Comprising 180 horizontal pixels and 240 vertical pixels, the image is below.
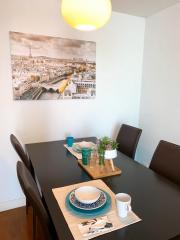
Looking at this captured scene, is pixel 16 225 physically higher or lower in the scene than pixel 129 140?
lower

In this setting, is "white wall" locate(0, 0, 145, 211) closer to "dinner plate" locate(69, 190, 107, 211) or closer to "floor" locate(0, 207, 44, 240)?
"floor" locate(0, 207, 44, 240)

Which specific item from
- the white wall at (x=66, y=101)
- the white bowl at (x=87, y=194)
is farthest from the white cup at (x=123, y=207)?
the white wall at (x=66, y=101)

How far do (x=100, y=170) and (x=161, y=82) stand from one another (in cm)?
166

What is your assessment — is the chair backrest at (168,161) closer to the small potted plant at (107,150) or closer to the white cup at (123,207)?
the small potted plant at (107,150)

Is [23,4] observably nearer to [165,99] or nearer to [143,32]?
[143,32]

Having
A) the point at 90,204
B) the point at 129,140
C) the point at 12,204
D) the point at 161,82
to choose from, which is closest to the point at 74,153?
the point at 129,140

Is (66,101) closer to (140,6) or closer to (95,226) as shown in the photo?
(140,6)

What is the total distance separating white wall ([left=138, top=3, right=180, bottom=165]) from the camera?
239cm

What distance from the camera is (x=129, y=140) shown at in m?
2.22

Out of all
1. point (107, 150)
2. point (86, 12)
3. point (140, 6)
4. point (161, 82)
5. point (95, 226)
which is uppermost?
point (140, 6)

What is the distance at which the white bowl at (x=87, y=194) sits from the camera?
1079 millimetres

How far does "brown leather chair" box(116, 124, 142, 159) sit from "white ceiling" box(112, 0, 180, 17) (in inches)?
57.6

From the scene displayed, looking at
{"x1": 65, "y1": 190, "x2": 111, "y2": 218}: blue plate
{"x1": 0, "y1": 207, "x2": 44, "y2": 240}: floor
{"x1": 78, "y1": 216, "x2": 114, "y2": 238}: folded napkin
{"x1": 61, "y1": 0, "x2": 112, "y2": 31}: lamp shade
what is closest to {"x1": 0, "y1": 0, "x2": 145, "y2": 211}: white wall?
{"x1": 0, "y1": 207, "x2": 44, "y2": 240}: floor

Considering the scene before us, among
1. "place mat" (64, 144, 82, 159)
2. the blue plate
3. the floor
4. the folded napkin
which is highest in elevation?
"place mat" (64, 144, 82, 159)
